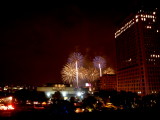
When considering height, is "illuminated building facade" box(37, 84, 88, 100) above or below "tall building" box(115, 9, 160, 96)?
below

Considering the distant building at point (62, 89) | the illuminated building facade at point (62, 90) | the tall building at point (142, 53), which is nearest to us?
the illuminated building facade at point (62, 90)

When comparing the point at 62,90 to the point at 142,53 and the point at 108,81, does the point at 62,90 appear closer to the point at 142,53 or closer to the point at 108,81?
the point at 142,53

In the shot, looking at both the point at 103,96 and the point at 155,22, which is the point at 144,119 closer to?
the point at 103,96

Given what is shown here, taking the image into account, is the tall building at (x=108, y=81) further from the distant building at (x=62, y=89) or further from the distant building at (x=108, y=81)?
the distant building at (x=62, y=89)

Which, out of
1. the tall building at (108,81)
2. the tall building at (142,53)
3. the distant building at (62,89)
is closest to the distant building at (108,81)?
the tall building at (108,81)

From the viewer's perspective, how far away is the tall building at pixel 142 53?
4605 inches

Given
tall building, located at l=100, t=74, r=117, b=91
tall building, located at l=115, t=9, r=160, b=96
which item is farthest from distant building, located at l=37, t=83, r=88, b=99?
tall building, located at l=100, t=74, r=117, b=91

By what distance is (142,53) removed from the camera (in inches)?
4776

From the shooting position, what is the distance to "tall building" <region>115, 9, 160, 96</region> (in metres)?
117

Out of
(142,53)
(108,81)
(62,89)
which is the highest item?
(142,53)

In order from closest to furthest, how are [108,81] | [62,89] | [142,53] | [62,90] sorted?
[62,90] < [62,89] < [142,53] < [108,81]

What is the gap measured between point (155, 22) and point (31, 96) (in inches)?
3604

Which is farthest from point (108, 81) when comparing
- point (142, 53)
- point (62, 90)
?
point (62, 90)

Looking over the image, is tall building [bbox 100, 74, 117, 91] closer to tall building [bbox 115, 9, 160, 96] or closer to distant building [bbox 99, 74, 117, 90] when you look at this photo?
distant building [bbox 99, 74, 117, 90]
